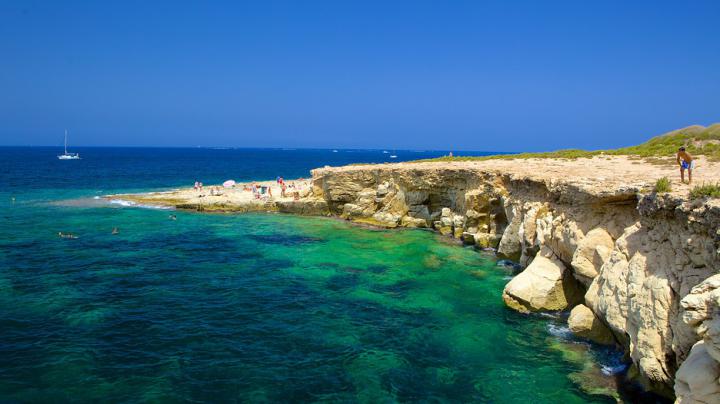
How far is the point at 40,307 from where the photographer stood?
18922mm

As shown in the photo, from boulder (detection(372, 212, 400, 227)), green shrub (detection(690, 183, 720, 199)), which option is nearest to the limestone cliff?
green shrub (detection(690, 183, 720, 199))

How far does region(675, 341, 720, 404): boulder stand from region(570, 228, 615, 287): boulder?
669 cm

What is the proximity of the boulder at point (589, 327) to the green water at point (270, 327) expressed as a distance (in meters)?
0.63

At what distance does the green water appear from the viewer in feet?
44.0

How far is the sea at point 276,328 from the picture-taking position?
1336cm

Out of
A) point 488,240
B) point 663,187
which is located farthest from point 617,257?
point 488,240

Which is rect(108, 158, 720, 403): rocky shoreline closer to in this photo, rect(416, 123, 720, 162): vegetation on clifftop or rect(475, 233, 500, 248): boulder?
rect(475, 233, 500, 248): boulder

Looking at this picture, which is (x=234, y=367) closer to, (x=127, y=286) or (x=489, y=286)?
(x=127, y=286)

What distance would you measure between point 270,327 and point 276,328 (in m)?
0.26

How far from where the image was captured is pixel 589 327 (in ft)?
52.7

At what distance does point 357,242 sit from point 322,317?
44.7ft

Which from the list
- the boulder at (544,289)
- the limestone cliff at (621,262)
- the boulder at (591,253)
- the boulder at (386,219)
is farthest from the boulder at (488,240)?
the boulder at (591,253)

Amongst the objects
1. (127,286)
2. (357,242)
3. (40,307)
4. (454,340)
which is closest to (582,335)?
(454,340)

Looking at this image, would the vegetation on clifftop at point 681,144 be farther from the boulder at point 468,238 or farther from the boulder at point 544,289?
the boulder at point 544,289
